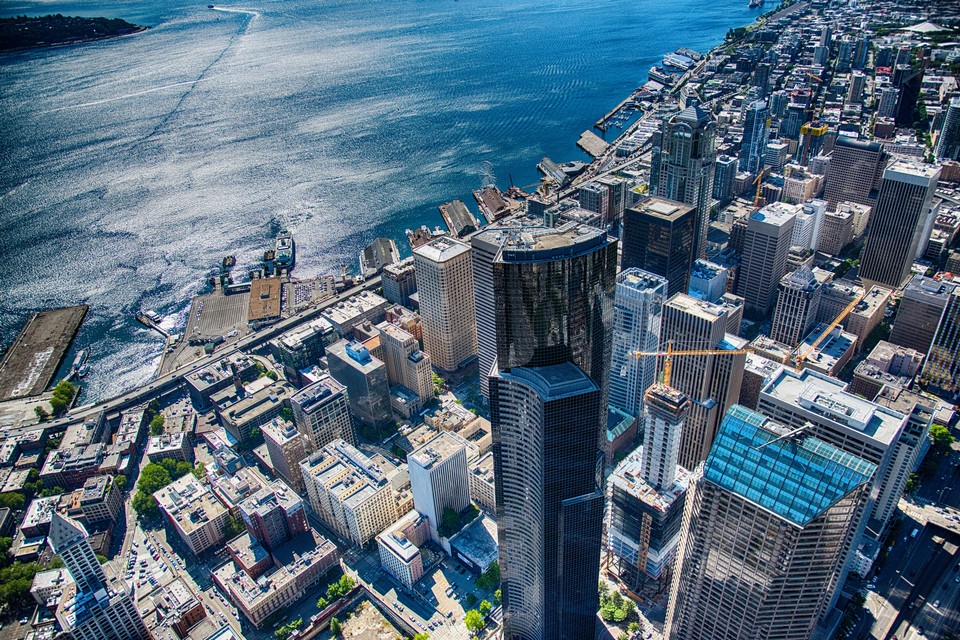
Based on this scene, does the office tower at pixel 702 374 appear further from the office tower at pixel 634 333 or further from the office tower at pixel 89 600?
the office tower at pixel 89 600

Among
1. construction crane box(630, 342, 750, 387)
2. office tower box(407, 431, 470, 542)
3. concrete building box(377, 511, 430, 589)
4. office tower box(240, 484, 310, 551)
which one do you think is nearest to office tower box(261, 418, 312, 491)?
office tower box(240, 484, 310, 551)

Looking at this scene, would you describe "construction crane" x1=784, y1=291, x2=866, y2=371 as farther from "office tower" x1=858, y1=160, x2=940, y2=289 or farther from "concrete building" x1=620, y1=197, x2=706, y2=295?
"concrete building" x1=620, y1=197, x2=706, y2=295

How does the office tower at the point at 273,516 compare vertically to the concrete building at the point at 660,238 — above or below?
below

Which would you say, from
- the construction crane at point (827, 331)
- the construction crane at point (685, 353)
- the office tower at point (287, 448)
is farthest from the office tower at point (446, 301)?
the construction crane at point (827, 331)

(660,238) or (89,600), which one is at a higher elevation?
(660,238)

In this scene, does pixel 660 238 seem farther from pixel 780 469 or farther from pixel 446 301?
pixel 780 469

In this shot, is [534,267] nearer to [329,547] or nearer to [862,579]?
[329,547]

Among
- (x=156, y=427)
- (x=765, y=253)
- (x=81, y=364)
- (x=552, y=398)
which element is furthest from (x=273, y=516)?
(x=765, y=253)
